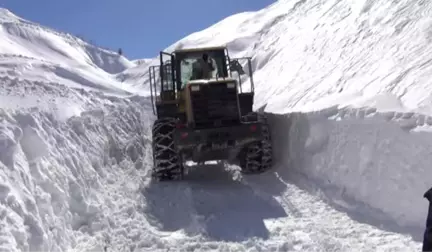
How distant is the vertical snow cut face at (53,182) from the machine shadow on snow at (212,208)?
2.03 ft

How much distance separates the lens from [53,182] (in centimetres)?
586

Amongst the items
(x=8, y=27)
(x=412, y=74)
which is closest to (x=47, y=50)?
(x=8, y=27)

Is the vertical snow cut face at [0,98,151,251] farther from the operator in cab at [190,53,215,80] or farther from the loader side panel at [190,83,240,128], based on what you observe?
the operator in cab at [190,53,215,80]

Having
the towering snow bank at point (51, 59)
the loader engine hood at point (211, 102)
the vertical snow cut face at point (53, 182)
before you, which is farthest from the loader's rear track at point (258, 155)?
the towering snow bank at point (51, 59)

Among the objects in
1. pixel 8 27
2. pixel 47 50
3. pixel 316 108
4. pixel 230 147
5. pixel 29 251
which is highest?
pixel 8 27

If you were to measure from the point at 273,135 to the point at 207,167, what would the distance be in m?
1.73

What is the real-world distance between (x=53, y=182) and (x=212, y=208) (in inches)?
99.9

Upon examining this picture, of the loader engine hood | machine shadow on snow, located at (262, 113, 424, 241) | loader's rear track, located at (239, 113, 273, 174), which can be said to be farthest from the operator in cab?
machine shadow on snow, located at (262, 113, 424, 241)

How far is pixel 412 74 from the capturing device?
7.88 meters

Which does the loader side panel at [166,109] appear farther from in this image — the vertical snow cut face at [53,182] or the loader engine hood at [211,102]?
the vertical snow cut face at [53,182]

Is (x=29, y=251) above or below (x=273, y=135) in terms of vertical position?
below

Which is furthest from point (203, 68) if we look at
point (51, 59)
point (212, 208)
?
point (51, 59)

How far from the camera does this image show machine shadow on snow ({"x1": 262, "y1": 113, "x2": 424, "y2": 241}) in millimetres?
6105

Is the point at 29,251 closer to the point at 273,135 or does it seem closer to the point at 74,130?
the point at 74,130
